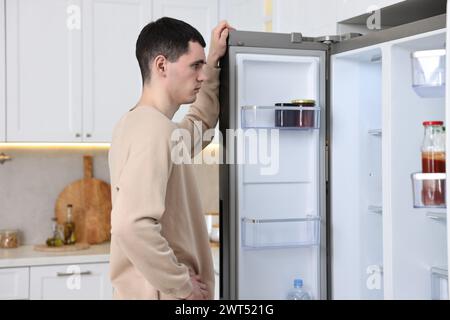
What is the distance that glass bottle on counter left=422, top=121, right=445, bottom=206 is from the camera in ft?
5.34

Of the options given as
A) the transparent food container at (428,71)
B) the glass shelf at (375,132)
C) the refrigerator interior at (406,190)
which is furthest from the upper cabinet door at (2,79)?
the transparent food container at (428,71)

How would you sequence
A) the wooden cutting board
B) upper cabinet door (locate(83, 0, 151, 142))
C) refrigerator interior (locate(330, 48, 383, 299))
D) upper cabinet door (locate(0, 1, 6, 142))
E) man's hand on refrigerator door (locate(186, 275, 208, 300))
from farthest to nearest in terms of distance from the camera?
the wooden cutting board, upper cabinet door (locate(83, 0, 151, 142)), upper cabinet door (locate(0, 1, 6, 142)), refrigerator interior (locate(330, 48, 383, 299)), man's hand on refrigerator door (locate(186, 275, 208, 300))

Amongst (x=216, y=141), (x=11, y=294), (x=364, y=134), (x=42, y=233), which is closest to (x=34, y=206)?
(x=42, y=233)

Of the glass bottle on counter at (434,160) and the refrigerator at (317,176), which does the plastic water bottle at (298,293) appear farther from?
the glass bottle on counter at (434,160)

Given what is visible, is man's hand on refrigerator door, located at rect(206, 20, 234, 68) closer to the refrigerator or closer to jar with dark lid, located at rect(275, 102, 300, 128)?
the refrigerator

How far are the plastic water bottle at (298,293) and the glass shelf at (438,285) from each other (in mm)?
380

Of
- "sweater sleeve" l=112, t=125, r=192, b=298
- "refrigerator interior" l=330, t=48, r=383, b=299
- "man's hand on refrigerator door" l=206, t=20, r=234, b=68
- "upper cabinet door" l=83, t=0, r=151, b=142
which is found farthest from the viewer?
"upper cabinet door" l=83, t=0, r=151, b=142

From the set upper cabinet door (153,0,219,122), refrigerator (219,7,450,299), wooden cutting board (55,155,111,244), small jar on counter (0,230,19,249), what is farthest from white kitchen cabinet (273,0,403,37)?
small jar on counter (0,230,19,249)

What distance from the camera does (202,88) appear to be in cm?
200

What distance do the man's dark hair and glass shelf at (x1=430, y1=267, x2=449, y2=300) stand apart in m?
0.93
